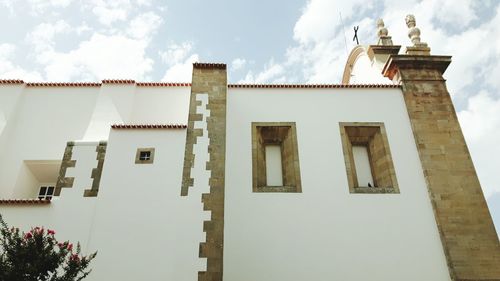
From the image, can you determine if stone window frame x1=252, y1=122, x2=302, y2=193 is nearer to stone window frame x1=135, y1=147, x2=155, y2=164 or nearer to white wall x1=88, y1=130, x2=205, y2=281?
white wall x1=88, y1=130, x2=205, y2=281

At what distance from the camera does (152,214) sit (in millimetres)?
7984

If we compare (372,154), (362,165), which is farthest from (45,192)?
(372,154)

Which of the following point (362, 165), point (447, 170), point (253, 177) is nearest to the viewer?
point (253, 177)

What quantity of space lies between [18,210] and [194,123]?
4113 millimetres

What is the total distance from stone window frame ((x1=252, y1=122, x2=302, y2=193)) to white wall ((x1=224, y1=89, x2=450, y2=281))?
141 millimetres

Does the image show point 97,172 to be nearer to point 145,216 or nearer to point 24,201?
point 24,201

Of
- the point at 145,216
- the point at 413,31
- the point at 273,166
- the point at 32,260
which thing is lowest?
the point at 32,260

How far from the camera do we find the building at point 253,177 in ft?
26.0

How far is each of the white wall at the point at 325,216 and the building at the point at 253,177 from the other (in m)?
0.03

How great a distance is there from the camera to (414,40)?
1185cm

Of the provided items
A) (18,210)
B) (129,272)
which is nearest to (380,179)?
(129,272)

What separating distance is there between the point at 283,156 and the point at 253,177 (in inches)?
48.0

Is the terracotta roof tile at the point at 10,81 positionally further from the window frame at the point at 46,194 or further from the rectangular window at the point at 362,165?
the rectangular window at the point at 362,165

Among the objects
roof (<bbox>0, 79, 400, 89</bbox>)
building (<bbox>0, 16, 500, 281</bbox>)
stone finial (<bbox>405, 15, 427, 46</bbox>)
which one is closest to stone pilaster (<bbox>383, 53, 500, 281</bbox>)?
building (<bbox>0, 16, 500, 281</bbox>)
